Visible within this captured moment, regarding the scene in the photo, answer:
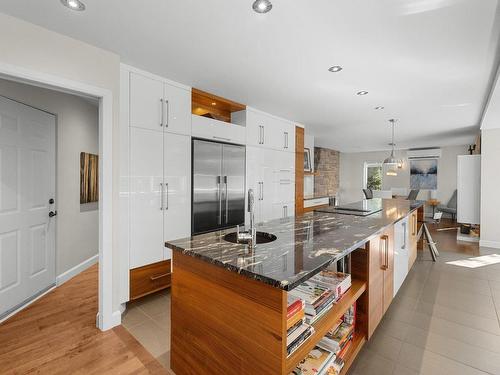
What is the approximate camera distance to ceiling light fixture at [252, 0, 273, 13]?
1656 mm

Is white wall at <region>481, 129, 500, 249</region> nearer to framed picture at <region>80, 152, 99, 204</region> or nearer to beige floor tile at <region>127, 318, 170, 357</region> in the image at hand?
beige floor tile at <region>127, 318, 170, 357</region>

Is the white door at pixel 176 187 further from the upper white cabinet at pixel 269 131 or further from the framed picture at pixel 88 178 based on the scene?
the framed picture at pixel 88 178

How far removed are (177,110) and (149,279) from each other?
1.88 meters

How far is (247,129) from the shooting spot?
387cm

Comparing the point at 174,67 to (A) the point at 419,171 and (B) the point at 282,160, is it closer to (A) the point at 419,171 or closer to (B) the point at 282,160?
(B) the point at 282,160

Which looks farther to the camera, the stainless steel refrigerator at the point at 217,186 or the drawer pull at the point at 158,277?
the stainless steel refrigerator at the point at 217,186

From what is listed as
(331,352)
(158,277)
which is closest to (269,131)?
(158,277)

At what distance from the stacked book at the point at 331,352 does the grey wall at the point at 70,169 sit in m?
3.18

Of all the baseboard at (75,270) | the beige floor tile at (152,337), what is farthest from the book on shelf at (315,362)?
the baseboard at (75,270)

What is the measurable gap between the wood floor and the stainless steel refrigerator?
133 cm

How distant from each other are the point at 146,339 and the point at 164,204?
1.27 metres

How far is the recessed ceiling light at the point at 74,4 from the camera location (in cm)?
169

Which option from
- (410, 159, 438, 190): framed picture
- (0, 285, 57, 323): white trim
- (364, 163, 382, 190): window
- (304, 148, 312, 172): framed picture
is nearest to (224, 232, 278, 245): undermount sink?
(0, 285, 57, 323): white trim

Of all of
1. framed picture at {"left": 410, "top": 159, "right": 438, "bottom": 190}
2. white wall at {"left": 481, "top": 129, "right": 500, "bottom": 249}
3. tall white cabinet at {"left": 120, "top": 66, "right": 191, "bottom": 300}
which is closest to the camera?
tall white cabinet at {"left": 120, "top": 66, "right": 191, "bottom": 300}
